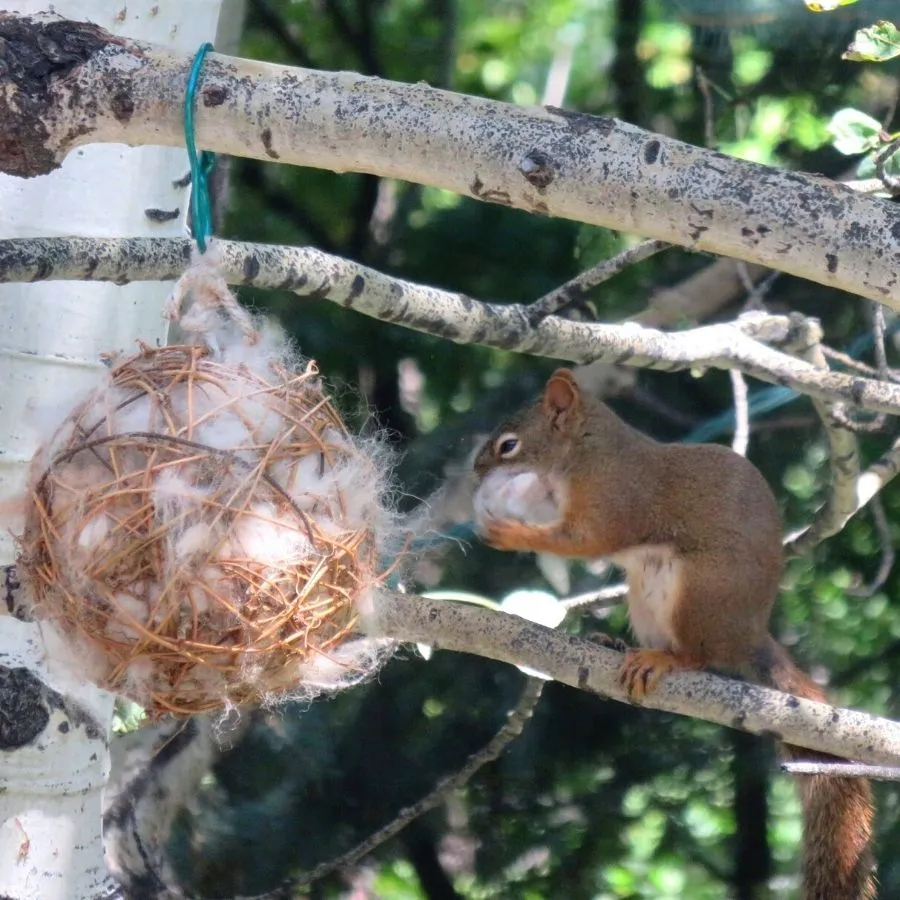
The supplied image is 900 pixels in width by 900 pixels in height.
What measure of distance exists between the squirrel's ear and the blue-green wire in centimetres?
95

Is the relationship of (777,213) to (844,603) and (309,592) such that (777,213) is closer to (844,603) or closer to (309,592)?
(309,592)

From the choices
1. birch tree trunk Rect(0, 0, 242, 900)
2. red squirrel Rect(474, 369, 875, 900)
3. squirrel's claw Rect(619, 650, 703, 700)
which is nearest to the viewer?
birch tree trunk Rect(0, 0, 242, 900)

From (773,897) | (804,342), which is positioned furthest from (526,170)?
(773,897)

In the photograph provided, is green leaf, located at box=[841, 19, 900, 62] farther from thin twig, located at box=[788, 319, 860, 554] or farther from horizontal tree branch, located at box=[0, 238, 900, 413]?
thin twig, located at box=[788, 319, 860, 554]

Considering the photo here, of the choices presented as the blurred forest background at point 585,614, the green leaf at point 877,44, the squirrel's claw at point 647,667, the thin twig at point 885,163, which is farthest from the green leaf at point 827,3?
the blurred forest background at point 585,614

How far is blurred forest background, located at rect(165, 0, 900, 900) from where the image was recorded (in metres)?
2.54

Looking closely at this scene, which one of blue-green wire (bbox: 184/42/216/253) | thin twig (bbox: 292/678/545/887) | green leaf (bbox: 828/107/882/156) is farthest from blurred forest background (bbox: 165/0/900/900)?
blue-green wire (bbox: 184/42/216/253)

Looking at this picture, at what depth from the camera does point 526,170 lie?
0.88 meters

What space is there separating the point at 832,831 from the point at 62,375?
125cm

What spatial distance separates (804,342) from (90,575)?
1402mm

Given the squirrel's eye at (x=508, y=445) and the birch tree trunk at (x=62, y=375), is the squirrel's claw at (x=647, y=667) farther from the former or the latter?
the birch tree trunk at (x=62, y=375)

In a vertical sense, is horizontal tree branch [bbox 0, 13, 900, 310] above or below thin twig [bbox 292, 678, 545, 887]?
above

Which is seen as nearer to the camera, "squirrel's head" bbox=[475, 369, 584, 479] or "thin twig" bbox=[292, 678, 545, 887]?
"thin twig" bbox=[292, 678, 545, 887]

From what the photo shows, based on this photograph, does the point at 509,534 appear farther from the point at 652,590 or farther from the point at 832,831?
the point at 832,831
